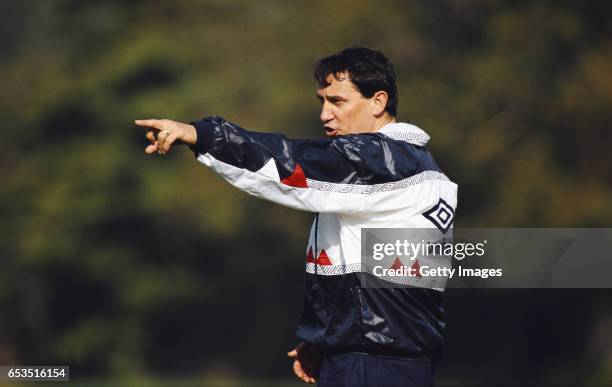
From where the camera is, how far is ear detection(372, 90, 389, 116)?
3551 mm

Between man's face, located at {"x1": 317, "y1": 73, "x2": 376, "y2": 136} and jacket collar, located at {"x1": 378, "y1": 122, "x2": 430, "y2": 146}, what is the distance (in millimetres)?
141

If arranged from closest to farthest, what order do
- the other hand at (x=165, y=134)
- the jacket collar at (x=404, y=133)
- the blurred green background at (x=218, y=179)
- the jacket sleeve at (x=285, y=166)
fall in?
the other hand at (x=165, y=134) → the jacket sleeve at (x=285, y=166) → the jacket collar at (x=404, y=133) → the blurred green background at (x=218, y=179)

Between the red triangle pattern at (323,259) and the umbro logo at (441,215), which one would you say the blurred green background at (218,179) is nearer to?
the umbro logo at (441,215)

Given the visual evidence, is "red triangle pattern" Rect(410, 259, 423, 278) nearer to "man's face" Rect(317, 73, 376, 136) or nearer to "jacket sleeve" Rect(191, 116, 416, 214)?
"jacket sleeve" Rect(191, 116, 416, 214)

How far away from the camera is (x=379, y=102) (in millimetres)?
3557

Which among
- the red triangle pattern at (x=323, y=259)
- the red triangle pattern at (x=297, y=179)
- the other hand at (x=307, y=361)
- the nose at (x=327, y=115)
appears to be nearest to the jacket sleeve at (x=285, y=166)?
the red triangle pattern at (x=297, y=179)

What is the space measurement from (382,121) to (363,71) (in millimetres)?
193

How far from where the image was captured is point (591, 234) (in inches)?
425

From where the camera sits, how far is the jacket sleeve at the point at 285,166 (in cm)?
290

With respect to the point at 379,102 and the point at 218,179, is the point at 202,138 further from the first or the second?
the point at 218,179

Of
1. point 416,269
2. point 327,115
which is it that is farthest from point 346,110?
point 416,269

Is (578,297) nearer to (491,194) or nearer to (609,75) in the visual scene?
(491,194)

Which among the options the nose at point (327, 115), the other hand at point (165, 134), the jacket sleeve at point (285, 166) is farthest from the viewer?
the nose at point (327, 115)

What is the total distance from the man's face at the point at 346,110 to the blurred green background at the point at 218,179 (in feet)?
30.6
